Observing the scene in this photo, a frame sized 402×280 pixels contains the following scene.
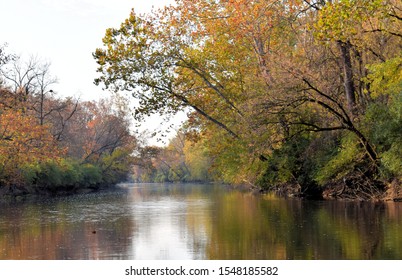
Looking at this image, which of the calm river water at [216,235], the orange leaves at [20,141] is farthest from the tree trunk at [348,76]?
the orange leaves at [20,141]

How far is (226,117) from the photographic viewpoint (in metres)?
35.7

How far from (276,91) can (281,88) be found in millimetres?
267

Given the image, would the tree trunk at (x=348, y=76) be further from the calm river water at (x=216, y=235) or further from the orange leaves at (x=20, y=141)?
the orange leaves at (x=20, y=141)

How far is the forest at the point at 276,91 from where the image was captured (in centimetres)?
2617

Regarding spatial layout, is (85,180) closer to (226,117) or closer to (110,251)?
(226,117)

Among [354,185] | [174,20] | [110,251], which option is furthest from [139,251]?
[174,20]

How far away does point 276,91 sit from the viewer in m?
26.4

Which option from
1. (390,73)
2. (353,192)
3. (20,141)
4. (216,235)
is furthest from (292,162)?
(20,141)

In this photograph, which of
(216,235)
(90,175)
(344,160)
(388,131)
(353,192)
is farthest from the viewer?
(90,175)

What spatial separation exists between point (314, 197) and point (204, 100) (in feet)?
30.3

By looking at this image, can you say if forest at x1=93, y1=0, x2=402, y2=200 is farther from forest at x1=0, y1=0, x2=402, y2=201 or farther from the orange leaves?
the orange leaves

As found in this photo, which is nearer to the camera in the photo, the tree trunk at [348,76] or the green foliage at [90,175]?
the tree trunk at [348,76]

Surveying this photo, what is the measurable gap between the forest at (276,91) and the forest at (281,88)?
7cm

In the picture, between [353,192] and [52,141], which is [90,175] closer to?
[52,141]
